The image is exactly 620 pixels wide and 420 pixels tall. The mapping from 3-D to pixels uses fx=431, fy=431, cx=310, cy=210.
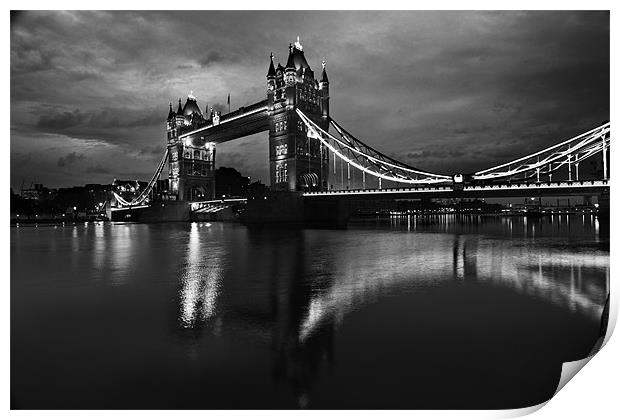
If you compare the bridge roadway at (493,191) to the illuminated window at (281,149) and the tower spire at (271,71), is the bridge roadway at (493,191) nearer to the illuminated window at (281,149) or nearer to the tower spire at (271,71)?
the illuminated window at (281,149)

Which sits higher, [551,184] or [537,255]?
[551,184]

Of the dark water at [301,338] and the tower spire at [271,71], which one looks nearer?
the dark water at [301,338]

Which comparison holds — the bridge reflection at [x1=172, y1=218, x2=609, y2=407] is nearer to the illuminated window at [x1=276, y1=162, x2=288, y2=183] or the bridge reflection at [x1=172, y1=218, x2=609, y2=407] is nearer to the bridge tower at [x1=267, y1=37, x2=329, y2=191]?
the bridge tower at [x1=267, y1=37, x2=329, y2=191]

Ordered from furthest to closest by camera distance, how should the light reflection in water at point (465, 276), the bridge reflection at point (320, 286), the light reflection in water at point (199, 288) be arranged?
1. the light reflection in water at point (465, 276)
2. the light reflection in water at point (199, 288)
3. the bridge reflection at point (320, 286)

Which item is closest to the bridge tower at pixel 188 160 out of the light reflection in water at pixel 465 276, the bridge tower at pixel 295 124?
the bridge tower at pixel 295 124

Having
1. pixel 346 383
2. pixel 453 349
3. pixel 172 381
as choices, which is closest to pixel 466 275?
pixel 453 349

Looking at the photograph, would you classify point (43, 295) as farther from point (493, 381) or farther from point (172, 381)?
point (493, 381)

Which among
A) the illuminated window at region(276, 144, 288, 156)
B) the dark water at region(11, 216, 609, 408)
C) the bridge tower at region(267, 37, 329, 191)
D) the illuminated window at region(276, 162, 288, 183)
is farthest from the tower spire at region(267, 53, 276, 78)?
the dark water at region(11, 216, 609, 408)

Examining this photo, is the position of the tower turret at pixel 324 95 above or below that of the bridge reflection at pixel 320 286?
above
